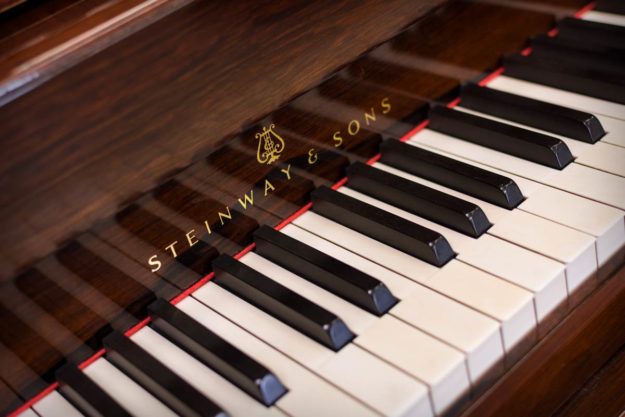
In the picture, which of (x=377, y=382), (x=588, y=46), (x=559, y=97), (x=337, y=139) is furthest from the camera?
(x=588, y=46)

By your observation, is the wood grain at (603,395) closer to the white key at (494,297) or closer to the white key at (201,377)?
the white key at (494,297)

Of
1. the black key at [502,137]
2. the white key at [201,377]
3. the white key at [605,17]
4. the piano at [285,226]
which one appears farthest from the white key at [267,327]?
the white key at [605,17]

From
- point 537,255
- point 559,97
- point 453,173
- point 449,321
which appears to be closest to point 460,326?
point 449,321

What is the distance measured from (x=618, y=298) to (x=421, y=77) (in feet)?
2.20

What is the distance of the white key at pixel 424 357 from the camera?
1326mm

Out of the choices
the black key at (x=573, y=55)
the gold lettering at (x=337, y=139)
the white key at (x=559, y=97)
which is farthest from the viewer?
the black key at (x=573, y=55)

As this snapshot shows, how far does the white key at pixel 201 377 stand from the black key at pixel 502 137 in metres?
0.84

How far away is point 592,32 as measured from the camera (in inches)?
84.4

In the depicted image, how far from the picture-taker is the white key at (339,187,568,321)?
1.46 metres

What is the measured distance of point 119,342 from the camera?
4.97 ft

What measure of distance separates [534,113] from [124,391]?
1108mm

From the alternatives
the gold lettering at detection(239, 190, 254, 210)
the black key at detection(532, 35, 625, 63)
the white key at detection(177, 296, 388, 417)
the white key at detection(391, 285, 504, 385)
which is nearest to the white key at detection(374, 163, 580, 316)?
the white key at detection(391, 285, 504, 385)

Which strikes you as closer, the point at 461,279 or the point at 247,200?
the point at 461,279

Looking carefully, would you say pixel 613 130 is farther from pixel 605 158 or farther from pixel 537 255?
pixel 537 255
